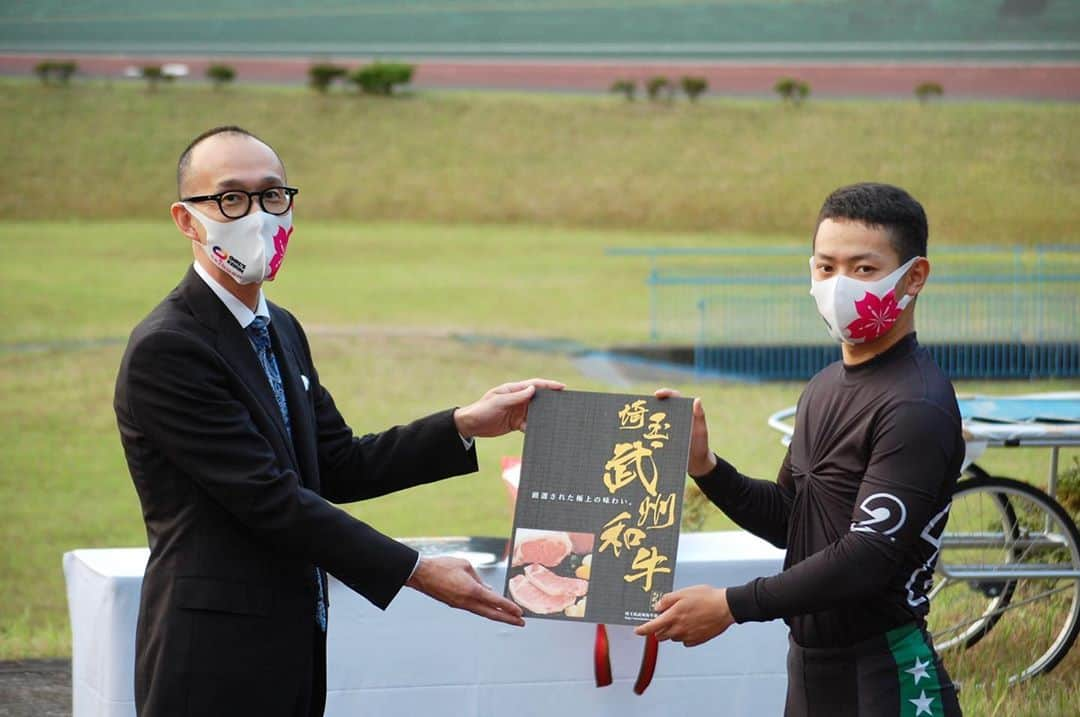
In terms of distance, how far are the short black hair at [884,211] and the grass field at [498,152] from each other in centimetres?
1400

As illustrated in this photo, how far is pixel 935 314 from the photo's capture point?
13594 millimetres

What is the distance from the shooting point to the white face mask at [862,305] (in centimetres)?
196

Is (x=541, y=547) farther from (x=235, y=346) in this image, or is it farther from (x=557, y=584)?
(x=235, y=346)

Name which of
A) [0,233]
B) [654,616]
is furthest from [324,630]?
[0,233]

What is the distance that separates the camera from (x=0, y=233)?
1675 centimetres

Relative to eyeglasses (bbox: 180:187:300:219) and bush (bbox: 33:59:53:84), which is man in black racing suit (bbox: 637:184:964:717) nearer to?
eyeglasses (bbox: 180:187:300:219)

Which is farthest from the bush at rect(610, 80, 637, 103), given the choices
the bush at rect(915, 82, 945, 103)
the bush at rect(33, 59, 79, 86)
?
the bush at rect(33, 59, 79, 86)

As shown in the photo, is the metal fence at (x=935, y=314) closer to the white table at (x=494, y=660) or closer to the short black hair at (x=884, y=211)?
the white table at (x=494, y=660)

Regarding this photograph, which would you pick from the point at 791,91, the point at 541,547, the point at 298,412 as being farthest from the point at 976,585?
the point at 791,91

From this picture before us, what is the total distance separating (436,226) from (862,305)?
16774mm

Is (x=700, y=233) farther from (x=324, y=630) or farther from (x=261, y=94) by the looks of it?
(x=324, y=630)

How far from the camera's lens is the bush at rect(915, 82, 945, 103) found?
Answer: 53.1 feet

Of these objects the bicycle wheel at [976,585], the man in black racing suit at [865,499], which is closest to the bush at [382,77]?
the bicycle wheel at [976,585]

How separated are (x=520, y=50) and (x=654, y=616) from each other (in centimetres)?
1716
